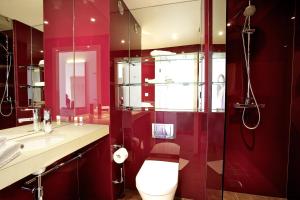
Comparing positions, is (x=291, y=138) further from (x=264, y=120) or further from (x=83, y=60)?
(x=83, y=60)

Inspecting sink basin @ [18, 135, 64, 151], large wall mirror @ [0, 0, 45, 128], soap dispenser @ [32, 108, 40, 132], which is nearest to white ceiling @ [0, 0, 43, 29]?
large wall mirror @ [0, 0, 45, 128]

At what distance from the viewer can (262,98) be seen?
6.56 ft

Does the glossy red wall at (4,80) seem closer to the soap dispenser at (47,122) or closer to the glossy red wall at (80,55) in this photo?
the soap dispenser at (47,122)

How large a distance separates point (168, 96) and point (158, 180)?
1071 millimetres

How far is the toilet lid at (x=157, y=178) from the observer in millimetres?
1415

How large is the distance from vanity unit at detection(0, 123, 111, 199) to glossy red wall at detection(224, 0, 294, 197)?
1.57m

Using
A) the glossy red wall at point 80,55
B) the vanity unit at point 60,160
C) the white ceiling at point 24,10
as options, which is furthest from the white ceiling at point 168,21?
the vanity unit at point 60,160

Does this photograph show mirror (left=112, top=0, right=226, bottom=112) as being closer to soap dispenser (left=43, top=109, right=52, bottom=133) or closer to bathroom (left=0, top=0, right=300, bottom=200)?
bathroom (left=0, top=0, right=300, bottom=200)

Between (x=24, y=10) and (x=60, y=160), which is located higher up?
Result: (x=24, y=10)

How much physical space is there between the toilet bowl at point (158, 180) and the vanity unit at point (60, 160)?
0.47 meters

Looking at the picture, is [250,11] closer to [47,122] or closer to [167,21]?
[167,21]

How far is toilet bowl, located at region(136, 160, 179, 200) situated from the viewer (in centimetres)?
139

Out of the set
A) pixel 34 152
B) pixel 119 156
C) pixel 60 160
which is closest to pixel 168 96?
pixel 119 156

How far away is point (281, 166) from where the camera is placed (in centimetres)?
198
